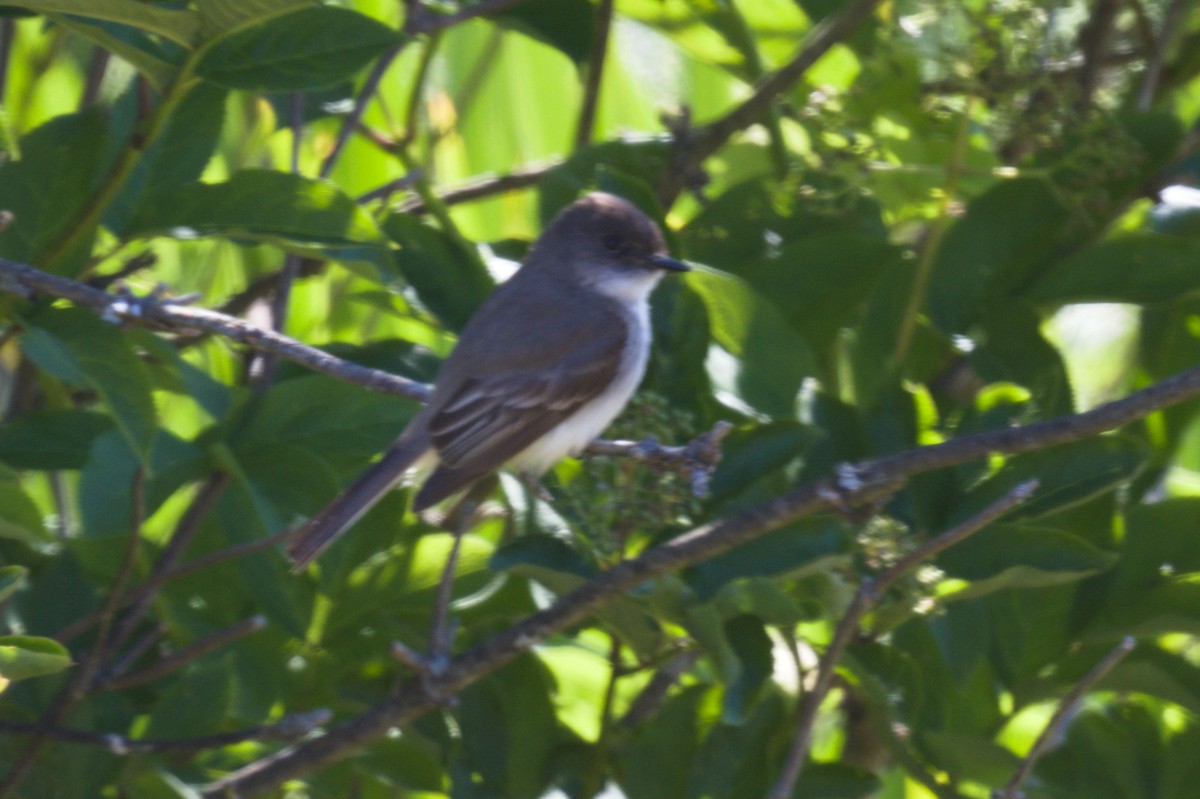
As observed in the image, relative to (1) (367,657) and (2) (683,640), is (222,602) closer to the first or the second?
(1) (367,657)

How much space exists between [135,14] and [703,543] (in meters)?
1.07

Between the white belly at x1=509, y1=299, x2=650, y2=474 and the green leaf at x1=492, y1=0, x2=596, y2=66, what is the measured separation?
58 centimetres

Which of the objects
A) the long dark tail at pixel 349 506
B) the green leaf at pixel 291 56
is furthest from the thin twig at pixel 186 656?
A: the green leaf at pixel 291 56

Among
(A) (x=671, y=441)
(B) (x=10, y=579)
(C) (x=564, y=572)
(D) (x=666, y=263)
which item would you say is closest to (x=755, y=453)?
(A) (x=671, y=441)

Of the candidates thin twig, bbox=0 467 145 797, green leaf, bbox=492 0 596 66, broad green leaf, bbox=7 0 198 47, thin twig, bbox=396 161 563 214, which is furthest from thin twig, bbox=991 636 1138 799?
thin twig, bbox=396 161 563 214

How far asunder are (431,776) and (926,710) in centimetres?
89

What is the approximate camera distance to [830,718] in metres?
3.02

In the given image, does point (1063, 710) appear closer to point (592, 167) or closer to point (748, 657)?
point (748, 657)

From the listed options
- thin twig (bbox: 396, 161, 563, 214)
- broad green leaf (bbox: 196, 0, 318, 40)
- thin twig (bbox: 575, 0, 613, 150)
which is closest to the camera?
broad green leaf (bbox: 196, 0, 318, 40)

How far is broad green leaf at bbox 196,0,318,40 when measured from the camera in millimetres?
2045

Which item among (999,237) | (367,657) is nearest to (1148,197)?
A: (999,237)

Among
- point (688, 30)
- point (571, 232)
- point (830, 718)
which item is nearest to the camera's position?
point (830, 718)

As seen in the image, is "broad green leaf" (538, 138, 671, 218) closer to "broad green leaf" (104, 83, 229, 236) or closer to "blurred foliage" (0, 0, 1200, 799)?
"blurred foliage" (0, 0, 1200, 799)

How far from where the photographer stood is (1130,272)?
8.71ft
